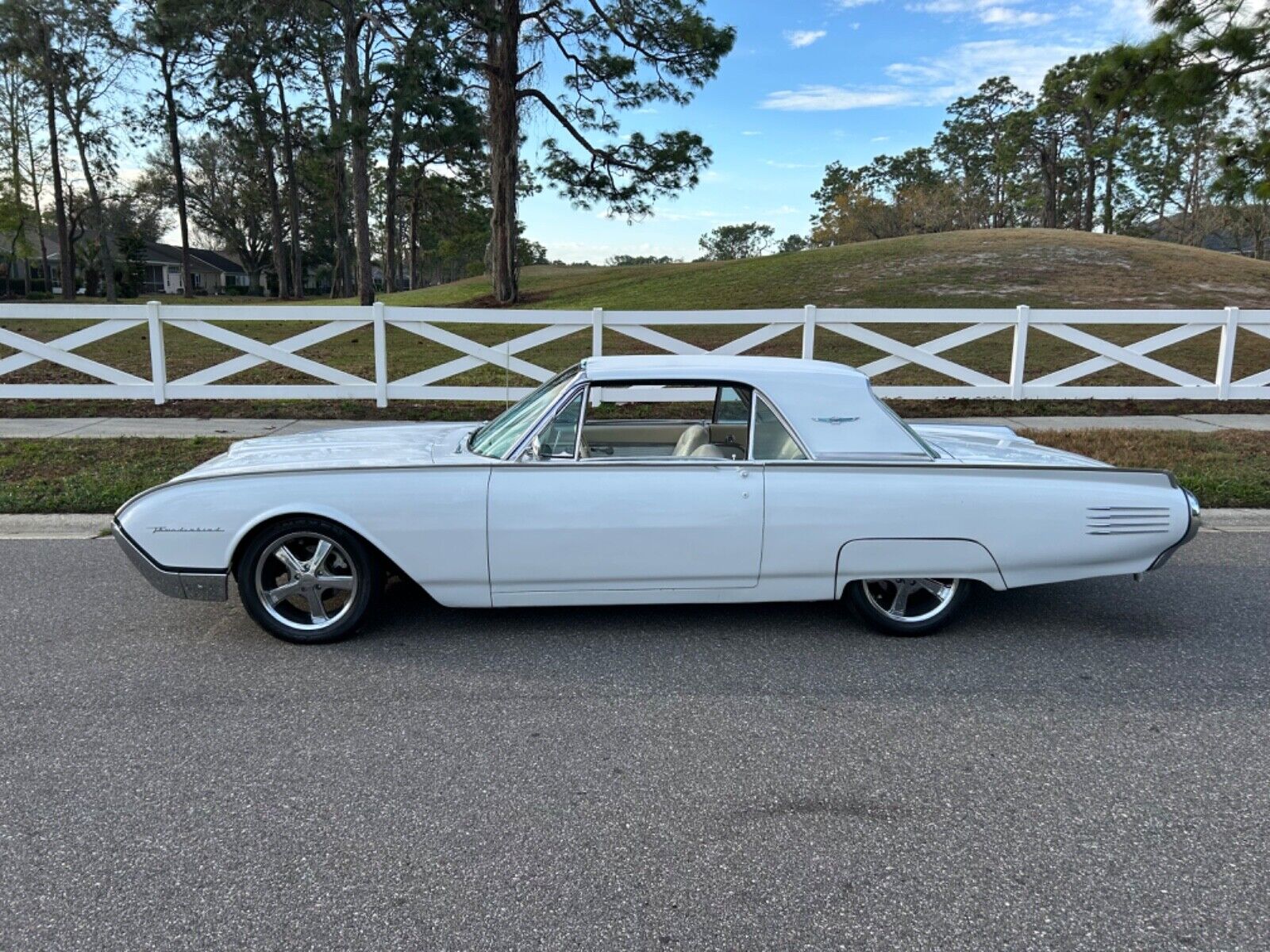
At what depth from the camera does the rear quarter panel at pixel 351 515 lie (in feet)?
13.6

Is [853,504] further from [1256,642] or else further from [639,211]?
[639,211]

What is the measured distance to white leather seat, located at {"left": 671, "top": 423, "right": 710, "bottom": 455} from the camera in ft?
15.7

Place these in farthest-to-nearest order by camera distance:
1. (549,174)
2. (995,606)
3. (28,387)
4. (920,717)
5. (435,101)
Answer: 1. (549,174)
2. (435,101)
3. (28,387)
4. (995,606)
5. (920,717)

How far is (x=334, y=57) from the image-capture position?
1106 inches

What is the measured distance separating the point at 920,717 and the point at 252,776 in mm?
2552

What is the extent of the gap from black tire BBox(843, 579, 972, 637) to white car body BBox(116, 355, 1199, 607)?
0.38 feet

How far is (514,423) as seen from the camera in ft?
15.1

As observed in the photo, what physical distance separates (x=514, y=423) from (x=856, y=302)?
2142 cm

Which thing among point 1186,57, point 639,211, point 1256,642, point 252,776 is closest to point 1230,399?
point 1186,57

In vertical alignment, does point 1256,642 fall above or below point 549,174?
below

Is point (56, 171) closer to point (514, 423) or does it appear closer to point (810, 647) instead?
point (514, 423)

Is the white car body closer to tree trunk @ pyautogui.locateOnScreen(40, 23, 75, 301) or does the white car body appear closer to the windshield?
the windshield

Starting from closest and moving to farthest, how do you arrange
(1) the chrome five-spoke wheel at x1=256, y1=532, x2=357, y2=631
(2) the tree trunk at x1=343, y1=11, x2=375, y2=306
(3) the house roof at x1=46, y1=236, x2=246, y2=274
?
(1) the chrome five-spoke wheel at x1=256, y1=532, x2=357, y2=631, (2) the tree trunk at x1=343, y1=11, x2=375, y2=306, (3) the house roof at x1=46, y1=236, x2=246, y2=274

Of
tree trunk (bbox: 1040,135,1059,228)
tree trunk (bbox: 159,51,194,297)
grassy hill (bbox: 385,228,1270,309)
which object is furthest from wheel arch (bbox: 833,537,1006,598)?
tree trunk (bbox: 1040,135,1059,228)
